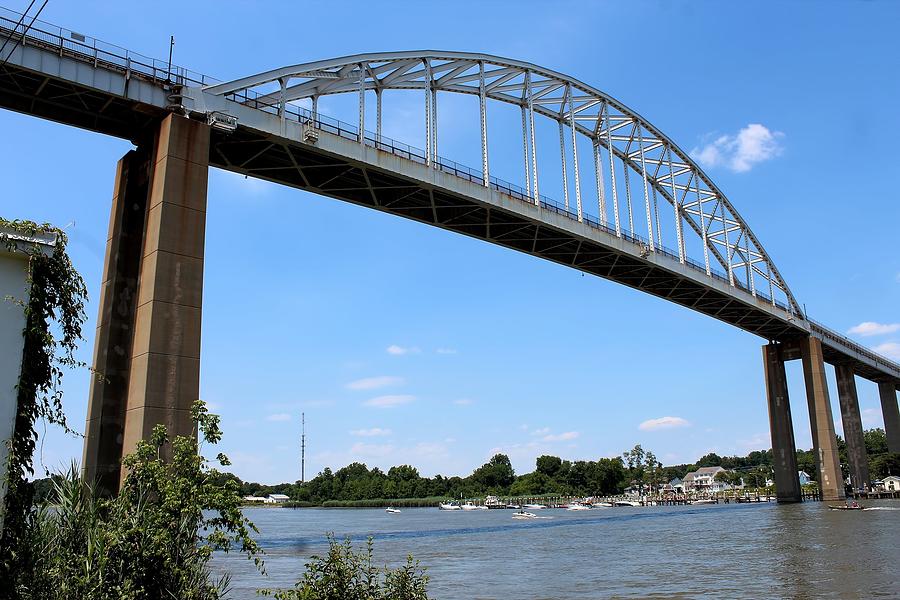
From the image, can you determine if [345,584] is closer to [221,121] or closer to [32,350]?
[32,350]

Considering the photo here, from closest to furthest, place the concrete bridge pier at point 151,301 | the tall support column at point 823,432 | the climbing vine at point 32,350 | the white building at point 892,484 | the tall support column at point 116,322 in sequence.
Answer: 1. the climbing vine at point 32,350
2. the concrete bridge pier at point 151,301
3. the tall support column at point 116,322
4. the tall support column at point 823,432
5. the white building at point 892,484

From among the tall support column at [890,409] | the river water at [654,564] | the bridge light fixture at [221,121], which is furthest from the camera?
the tall support column at [890,409]

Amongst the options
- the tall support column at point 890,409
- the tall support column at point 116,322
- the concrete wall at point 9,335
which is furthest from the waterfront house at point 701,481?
the concrete wall at point 9,335

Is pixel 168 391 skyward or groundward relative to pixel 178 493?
skyward

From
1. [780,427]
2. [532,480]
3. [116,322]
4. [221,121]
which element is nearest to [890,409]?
[780,427]

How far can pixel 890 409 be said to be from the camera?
107 metres

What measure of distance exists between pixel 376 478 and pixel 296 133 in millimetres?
164503

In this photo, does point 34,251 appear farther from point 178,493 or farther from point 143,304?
point 143,304

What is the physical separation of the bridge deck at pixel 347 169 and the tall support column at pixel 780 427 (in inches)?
516

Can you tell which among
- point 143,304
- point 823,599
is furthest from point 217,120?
point 823,599

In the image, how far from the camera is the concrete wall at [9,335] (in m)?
9.34

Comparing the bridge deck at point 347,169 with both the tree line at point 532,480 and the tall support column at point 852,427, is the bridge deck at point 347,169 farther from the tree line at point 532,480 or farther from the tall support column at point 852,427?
the tree line at point 532,480

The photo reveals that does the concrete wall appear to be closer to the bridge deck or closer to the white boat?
the bridge deck

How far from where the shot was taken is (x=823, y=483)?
77625 millimetres
